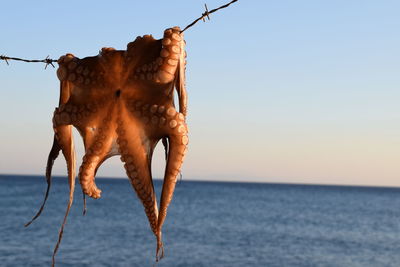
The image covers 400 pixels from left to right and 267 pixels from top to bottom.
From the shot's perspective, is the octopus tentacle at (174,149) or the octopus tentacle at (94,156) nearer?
the octopus tentacle at (174,149)

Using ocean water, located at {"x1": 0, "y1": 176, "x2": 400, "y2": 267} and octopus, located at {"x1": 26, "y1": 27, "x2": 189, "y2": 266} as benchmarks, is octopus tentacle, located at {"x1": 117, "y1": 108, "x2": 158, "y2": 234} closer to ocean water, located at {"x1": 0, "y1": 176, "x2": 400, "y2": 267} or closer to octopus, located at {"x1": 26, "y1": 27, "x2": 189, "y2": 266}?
octopus, located at {"x1": 26, "y1": 27, "x2": 189, "y2": 266}

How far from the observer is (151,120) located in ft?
7.59

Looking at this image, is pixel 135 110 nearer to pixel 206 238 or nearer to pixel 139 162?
pixel 139 162

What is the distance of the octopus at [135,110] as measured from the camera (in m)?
2.32

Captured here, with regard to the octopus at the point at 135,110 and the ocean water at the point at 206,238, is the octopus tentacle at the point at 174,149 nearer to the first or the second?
the octopus at the point at 135,110

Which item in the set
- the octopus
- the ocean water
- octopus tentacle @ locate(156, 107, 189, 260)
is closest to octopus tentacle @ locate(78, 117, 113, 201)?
the octopus

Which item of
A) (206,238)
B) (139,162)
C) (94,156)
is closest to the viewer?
(139,162)

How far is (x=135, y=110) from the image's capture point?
2.35 m

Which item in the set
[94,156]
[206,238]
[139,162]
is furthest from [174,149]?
[206,238]

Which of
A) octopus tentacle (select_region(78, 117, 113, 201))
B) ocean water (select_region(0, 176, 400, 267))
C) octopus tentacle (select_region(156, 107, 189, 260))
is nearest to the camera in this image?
octopus tentacle (select_region(156, 107, 189, 260))

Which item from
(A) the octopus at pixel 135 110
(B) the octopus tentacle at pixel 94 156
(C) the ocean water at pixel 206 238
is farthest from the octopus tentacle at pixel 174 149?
(C) the ocean water at pixel 206 238

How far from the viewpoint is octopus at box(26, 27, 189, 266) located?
2316mm

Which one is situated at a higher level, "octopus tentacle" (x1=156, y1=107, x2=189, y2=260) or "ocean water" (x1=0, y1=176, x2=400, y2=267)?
"octopus tentacle" (x1=156, y1=107, x2=189, y2=260)

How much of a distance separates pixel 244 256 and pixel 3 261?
15.4m
